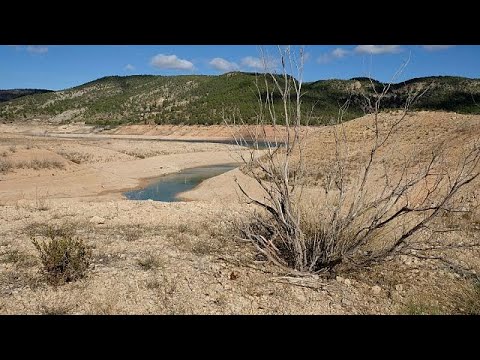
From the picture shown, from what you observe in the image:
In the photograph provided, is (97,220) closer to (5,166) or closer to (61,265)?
(61,265)

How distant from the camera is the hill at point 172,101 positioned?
220 feet

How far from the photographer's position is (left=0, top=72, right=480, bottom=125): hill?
67000 mm

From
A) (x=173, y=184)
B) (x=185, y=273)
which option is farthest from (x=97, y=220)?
(x=173, y=184)

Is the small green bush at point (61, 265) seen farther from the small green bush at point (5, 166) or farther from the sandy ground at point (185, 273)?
the small green bush at point (5, 166)

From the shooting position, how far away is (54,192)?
20.9m

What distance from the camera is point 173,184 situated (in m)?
25.7

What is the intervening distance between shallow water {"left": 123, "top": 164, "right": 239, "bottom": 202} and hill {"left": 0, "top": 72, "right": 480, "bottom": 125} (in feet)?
92.6

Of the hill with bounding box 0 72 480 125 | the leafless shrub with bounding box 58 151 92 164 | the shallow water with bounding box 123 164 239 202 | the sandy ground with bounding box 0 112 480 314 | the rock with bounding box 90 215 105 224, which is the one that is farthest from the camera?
the hill with bounding box 0 72 480 125

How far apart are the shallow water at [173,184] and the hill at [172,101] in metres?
28.2

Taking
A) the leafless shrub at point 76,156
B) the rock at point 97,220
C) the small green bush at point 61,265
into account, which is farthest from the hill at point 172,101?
the small green bush at point 61,265

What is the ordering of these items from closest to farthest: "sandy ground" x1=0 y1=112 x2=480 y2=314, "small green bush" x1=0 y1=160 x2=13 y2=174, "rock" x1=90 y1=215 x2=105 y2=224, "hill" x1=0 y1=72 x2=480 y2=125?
1. "sandy ground" x1=0 y1=112 x2=480 y2=314
2. "rock" x1=90 y1=215 x2=105 y2=224
3. "small green bush" x1=0 y1=160 x2=13 y2=174
4. "hill" x1=0 y1=72 x2=480 y2=125

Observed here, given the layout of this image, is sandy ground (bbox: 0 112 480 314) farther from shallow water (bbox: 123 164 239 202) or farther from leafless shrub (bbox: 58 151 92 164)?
leafless shrub (bbox: 58 151 92 164)

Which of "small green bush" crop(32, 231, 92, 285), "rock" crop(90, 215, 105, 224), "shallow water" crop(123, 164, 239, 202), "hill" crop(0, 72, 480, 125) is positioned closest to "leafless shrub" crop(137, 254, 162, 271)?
"small green bush" crop(32, 231, 92, 285)
